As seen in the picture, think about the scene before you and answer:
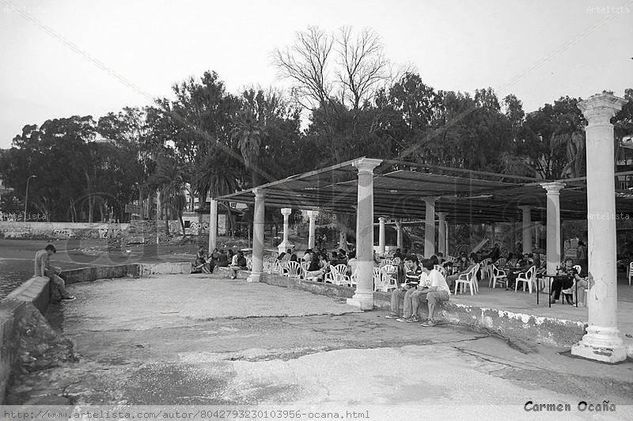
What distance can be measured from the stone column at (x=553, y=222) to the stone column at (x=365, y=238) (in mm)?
3798

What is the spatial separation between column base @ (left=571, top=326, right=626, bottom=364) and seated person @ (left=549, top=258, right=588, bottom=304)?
2.85 m

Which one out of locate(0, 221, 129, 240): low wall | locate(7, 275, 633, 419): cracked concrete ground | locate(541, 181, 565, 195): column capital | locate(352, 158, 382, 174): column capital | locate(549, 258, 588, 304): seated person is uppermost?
locate(352, 158, 382, 174): column capital

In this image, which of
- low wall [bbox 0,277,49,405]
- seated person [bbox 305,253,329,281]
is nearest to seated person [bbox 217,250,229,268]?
seated person [bbox 305,253,329,281]

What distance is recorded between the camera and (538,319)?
20.5 ft

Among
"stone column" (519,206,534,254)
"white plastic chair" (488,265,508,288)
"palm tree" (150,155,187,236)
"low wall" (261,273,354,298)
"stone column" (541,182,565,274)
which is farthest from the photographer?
"palm tree" (150,155,187,236)

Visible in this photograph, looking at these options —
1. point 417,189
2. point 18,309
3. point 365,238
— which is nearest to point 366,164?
point 365,238

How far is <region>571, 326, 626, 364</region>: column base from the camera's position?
17.0 ft

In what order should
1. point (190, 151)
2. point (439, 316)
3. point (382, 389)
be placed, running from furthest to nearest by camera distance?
1. point (190, 151)
2. point (439, 316)
3. point (382, 389)

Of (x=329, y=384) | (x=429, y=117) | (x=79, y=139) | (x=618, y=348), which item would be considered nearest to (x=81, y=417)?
(x=329, y=384)

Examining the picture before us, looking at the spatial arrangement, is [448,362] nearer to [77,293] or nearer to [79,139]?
[77,293]

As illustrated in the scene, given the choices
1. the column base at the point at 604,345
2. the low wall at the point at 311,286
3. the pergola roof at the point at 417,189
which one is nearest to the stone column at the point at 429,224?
the pergola roof at the point at 417,189

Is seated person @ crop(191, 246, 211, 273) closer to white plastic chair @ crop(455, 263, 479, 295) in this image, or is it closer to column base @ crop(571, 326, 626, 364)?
white plastic chair @ crop(455, 263, 479, 295)

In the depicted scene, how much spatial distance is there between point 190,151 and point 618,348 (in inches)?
1437

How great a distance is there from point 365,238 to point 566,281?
3.50m
